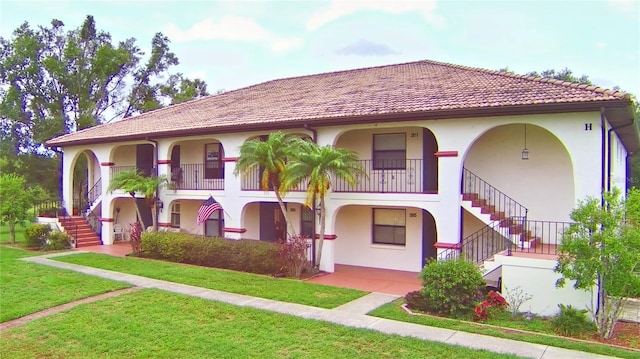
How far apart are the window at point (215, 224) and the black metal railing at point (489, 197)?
405 inches

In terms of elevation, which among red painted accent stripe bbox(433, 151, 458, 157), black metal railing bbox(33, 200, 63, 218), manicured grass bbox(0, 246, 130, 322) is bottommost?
manicured grass bbox(0, 246, 130, 322)

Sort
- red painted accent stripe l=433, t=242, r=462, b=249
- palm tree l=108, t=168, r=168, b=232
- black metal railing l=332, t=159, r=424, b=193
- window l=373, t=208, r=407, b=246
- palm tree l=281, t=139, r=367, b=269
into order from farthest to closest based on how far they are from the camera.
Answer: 1. palm tree l=108, t=168, r=168, b=232
2. window l=373, t=208, r=407, b=246
3. black metal railing l=332, t=159, r=424, b=193
4. palm tree l=281, t=139, r=367, b=269
5. red painted accent stripe l=433, t=242, r=462, b=249

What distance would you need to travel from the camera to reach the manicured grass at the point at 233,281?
10945 millimetres

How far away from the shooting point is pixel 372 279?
13516mm

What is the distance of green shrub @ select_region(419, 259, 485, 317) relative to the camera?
9602 mm

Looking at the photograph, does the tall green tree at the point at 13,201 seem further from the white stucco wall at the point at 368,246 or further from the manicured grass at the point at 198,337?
the white stucco wall at the point at 368,246

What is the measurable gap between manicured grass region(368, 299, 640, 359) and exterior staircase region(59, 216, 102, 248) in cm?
1547

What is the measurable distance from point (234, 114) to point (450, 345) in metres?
12.7

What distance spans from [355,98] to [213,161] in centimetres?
726

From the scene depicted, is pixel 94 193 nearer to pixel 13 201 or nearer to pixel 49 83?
pixel 13 201

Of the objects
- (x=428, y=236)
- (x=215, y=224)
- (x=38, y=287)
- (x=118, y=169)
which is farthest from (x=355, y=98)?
(x=118, y=169)

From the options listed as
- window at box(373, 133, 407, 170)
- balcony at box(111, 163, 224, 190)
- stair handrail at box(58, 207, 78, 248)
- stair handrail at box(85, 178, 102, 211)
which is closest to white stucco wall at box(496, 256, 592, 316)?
window at box(373, 133, 407, 170)

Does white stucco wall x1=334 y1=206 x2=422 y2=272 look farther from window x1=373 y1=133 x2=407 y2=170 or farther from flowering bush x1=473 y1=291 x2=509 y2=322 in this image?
flowering bush x1=473 y1=291 x2=509 y2=322

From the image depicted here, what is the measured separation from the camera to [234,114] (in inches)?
700
